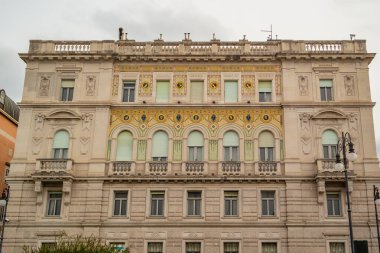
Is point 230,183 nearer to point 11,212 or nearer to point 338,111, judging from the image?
point 338,111

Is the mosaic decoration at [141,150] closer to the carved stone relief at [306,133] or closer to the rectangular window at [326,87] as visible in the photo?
the carved stone relief at [306,133]

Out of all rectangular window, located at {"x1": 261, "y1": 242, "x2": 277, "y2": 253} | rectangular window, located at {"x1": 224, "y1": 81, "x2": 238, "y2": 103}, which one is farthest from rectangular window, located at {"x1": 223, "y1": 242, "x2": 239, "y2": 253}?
rectangular window, located at {"x1": 224, "y1": 81, "x2": 238, "y2": 103}

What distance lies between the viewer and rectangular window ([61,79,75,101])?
39188mm

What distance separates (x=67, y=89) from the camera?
39375 millimetres

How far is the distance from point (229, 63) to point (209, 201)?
1101 centimetres

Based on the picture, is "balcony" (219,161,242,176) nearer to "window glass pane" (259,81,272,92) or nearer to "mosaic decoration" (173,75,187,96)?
"window glass pane" (259,81,272,92)

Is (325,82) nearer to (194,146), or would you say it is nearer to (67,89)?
(194,146)

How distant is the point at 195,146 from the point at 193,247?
7.46 metres

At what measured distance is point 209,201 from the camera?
36.1m

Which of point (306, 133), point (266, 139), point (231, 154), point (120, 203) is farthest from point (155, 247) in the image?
point (306, 133)

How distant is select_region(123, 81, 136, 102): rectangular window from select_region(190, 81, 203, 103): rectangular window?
460 centimetres

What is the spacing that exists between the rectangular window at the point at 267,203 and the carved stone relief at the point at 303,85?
26.8ft

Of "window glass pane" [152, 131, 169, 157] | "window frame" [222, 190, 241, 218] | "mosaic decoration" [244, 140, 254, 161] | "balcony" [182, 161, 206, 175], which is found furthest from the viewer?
"window glass pane" [152, 131, 169, 157]

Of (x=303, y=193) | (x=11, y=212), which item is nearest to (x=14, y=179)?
(x=11, y=212)
